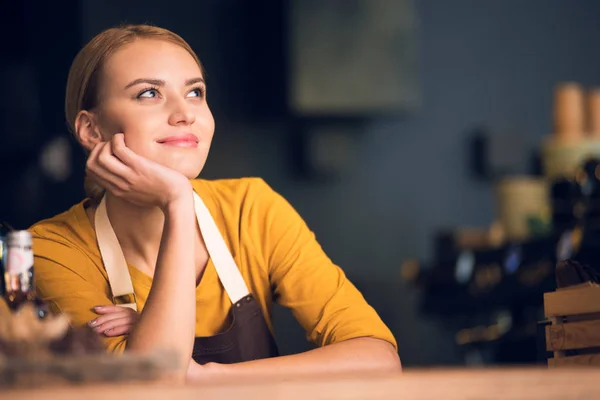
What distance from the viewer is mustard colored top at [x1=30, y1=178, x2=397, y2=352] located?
5.22 ft

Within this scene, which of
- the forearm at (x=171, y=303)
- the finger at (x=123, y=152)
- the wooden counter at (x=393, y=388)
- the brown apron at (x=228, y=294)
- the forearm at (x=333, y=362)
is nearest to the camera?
the wooden counter at (x=393, y=388)

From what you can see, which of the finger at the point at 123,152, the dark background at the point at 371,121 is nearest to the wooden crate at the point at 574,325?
the finger at the point at 123,152

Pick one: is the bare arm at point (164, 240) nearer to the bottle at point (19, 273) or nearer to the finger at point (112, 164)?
the finger at point (112, 164)

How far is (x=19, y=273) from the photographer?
1165mm

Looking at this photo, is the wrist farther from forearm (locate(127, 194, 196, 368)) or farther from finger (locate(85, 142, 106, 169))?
finger (locate(85, 142, 106, 169))

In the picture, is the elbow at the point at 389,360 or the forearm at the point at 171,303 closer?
the forearm at the point at 171,303

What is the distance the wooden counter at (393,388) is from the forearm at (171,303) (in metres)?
0.48

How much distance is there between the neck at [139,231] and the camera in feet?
5.54

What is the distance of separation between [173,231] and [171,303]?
0.13 meters

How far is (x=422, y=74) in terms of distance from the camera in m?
4.73

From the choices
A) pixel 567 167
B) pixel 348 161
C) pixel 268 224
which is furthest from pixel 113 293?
pixel 348 161

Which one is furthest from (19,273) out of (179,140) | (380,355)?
(380,355)

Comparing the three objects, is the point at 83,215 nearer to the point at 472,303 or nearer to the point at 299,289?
the point at 299,289

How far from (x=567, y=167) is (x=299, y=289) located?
1.99 meters
